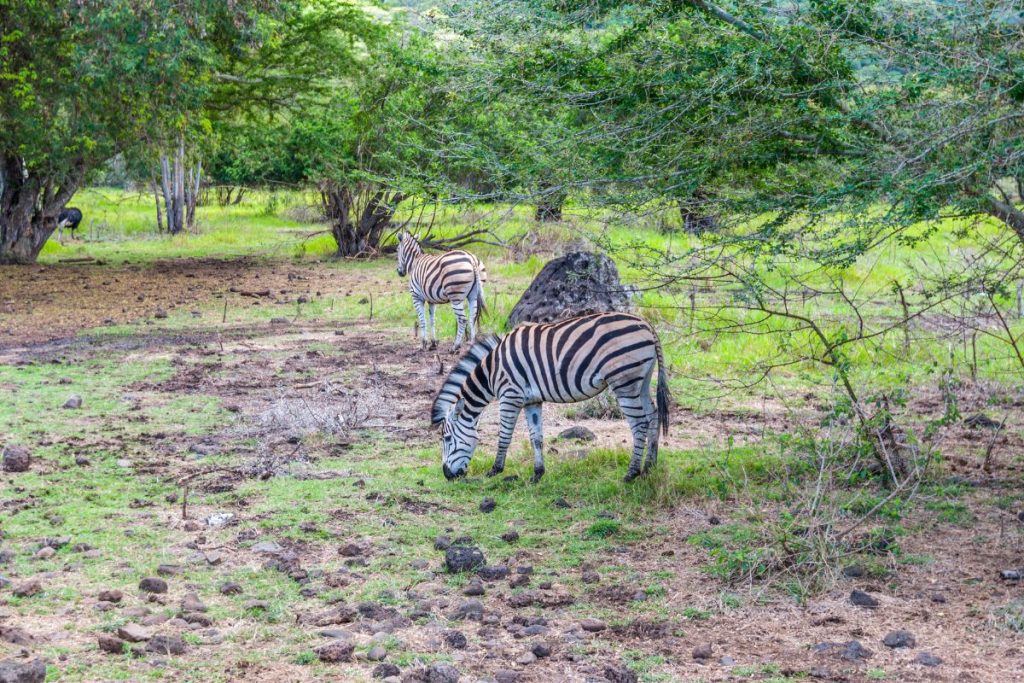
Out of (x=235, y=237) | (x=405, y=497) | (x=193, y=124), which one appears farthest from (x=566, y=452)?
(x=235, y=237)

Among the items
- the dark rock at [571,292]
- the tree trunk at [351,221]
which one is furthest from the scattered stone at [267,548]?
the tree trunk at [351,221]

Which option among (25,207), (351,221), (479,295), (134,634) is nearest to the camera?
(134,634)

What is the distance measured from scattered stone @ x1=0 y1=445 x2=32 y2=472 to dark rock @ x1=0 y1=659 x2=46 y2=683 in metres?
3.72

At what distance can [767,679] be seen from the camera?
16.0 feet

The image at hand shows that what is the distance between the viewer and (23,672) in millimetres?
4738

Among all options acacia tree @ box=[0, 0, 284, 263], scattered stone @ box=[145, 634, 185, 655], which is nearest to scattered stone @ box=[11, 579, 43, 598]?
scattered stone @ box=[145, 634, 185, 655]

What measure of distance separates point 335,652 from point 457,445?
130 inches

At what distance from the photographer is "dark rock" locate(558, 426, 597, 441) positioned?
9.41 meters

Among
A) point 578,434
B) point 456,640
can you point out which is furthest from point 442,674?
point 578,434

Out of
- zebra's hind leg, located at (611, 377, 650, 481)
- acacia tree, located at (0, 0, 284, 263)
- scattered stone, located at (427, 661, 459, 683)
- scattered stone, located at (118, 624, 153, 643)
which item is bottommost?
scattered stone, located at (118, 624, 153, 643)

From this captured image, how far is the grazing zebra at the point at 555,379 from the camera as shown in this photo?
26.2 ft

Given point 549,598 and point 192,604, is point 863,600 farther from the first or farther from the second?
point 192,604

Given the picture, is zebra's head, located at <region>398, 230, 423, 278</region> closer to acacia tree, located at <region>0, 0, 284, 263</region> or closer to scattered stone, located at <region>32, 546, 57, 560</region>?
acacia tree, located at <region>0, 0, 284, 263</region>

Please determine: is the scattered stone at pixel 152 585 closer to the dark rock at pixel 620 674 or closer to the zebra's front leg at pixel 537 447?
the dark rock at pixel 620 674
